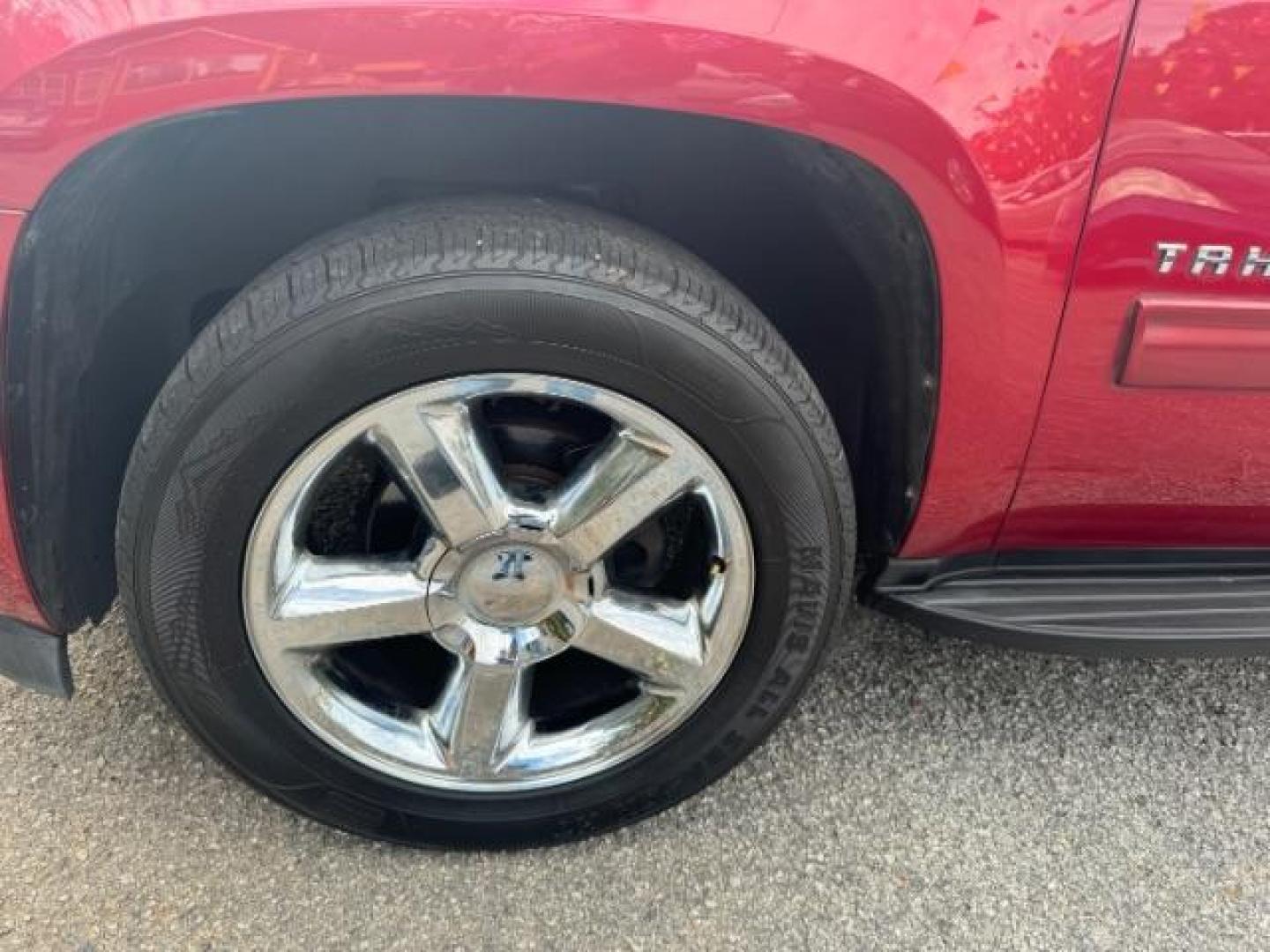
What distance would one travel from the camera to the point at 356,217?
180 centimetres

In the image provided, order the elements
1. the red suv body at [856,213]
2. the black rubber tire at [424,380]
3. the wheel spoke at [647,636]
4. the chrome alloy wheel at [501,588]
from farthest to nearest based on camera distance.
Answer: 1. the wheel spoke at [647,636]
2. the chrome alloy wheel at [501,588]
3. the black rubber tire at [424,380]
4. the red suv body at [856,213]

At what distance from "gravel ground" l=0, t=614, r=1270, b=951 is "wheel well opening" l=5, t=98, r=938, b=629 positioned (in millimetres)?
365

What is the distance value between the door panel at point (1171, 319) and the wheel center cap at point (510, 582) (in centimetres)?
70

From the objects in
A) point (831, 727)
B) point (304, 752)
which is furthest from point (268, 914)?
point (831, 727)

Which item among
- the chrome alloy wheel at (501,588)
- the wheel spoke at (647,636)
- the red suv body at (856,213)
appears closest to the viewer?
the red suv body at (856,213)

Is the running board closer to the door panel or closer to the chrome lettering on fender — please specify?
the door panel

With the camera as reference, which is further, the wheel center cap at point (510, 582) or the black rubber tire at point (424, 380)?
the wheel center cap at point (510, 582)

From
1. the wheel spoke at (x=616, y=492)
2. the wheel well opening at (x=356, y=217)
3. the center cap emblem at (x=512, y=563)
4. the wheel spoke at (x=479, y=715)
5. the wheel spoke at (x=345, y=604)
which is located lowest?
the wheel spoke at (x=479, y=715)

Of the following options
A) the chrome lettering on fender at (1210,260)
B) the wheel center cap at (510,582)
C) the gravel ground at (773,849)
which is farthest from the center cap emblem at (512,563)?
the chrome lettering on fender at (1210,260)

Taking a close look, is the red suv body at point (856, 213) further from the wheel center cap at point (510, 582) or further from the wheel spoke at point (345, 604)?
the wheel center cap at point (510, 582)

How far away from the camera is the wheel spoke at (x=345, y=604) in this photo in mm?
1660

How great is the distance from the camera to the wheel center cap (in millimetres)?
1678

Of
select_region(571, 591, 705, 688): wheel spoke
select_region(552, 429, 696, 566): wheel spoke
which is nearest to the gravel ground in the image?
select_region(571, 591, 705, 688): wheel spoke

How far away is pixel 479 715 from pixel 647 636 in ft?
0.92
